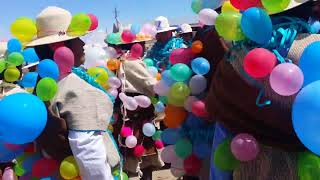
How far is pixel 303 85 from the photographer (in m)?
1.61

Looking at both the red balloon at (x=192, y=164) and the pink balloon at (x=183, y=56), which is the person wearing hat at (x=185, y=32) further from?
the red balloon at (x=192, y=164)

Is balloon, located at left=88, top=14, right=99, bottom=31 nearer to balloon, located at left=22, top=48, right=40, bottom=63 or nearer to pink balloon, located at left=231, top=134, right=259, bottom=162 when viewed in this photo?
balloon, located at left=22, top=48, right=40, bottom=63

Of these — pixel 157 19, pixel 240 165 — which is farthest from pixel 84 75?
pixel 157 19

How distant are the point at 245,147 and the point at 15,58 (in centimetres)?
212

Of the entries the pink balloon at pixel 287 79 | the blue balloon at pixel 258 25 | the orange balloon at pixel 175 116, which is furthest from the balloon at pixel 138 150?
the pink balloon at pixel 287 79

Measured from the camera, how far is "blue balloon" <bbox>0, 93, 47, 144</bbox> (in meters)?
2.16

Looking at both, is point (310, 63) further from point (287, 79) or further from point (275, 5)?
point (275, 5)

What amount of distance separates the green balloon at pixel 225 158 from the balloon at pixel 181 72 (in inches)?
30.0

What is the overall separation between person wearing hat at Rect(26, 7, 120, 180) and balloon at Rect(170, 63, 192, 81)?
1.56ft

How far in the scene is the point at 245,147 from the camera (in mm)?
1837

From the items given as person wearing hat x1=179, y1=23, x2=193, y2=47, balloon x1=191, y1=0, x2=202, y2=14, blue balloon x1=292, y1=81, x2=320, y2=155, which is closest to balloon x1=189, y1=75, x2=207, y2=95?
balloon x1=191, y1=0, x2=202, y2=14

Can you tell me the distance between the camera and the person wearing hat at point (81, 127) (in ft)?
8.07

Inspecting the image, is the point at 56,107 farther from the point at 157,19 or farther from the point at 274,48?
the point at 157,19

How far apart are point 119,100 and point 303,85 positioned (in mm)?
3023
